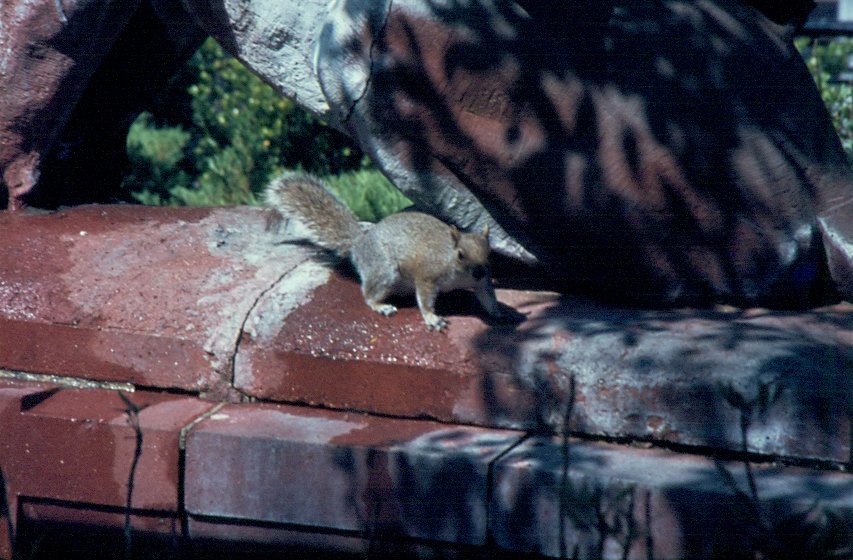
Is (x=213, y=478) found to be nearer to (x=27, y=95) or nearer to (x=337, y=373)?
(x=337, y=373)

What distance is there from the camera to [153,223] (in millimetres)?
4652

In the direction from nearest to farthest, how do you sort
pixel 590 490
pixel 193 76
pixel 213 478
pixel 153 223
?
1. pixel 590 490
2. pixel 213 478
3. pixel 153 223
4. pixel 193 76

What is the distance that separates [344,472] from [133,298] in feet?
3.91

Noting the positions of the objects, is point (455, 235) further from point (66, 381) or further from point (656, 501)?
point (66, 381)

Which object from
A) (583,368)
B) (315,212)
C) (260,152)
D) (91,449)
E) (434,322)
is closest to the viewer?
(583,368)

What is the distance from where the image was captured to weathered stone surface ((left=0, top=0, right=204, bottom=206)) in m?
4.61

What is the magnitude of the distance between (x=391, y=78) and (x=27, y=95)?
68.4 inches

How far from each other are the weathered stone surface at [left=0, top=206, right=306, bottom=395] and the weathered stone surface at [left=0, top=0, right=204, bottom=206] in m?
0.45

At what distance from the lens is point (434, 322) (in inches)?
150

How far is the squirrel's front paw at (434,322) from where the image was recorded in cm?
378

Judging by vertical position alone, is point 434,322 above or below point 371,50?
below

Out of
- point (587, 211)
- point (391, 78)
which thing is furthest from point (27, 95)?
point (587, 211)

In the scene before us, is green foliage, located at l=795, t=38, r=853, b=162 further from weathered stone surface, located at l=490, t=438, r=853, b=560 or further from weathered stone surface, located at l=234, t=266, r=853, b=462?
weathered stone surface, located at l=490, t=438, r=853, b=560

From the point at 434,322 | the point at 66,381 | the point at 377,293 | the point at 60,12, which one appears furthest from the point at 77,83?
the point at 434,322
